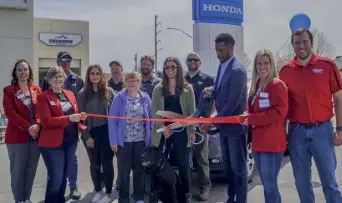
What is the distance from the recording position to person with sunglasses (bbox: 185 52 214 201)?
5.73m

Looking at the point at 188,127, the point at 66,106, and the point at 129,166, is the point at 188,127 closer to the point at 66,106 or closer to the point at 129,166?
the point at 129,166

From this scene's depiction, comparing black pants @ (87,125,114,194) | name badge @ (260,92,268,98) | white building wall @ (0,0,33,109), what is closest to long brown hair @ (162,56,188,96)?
black pants @ (87,125,114,194)

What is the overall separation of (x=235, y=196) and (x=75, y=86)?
3.14 meters

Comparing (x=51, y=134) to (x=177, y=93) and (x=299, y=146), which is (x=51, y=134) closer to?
(x=177, y=93)

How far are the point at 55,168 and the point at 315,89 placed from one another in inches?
127

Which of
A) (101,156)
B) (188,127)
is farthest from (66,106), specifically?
(188,127)

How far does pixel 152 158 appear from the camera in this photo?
466 centimetres

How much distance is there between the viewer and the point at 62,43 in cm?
3100

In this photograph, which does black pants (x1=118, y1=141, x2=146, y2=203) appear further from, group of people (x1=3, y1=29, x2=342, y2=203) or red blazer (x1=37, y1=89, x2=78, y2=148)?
red blazer (x1=37, y1=89, x2=78, y2=148)

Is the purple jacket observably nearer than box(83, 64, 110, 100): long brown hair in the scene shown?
Yes

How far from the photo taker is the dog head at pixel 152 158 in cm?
465

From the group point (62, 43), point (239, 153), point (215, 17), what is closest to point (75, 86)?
point (239, 153)

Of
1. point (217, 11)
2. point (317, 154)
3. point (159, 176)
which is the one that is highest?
point (217, 11)

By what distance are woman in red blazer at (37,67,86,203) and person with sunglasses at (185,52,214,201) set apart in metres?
1.90
